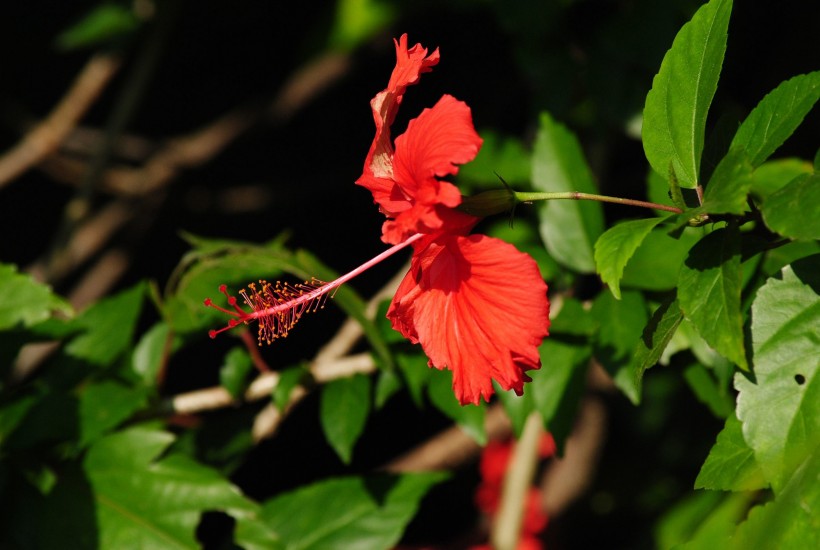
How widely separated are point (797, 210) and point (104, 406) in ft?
3.11

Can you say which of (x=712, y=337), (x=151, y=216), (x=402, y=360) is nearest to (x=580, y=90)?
(x=402, y=360)

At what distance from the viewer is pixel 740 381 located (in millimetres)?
762

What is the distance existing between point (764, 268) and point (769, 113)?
24 cm

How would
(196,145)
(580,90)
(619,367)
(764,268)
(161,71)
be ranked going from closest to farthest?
(764,268) < (619,367) < (580,90) < (196,145) < (161,71)

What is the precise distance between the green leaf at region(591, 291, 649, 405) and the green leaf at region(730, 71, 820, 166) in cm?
35

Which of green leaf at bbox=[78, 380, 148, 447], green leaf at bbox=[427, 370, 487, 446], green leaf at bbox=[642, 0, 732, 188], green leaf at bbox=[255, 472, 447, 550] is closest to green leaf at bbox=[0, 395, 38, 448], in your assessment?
green leaf at bbox=[78, 380, 148, 447]

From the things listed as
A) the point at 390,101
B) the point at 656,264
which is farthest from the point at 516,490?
the point at 390,101

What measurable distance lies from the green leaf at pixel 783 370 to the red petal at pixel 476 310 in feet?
0.58

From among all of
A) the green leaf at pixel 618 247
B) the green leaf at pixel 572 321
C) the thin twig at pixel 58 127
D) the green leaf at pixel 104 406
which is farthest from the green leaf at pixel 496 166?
the thin twig at pixel 58 127

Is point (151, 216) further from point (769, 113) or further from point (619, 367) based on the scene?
point (769, 113)

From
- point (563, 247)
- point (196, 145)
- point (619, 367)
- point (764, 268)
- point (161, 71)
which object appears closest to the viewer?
point (764, 268)

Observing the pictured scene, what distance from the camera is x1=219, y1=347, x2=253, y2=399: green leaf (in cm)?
131

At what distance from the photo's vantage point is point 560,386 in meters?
1.16

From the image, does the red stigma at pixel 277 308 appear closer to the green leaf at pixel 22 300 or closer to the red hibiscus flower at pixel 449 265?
the red hibiscus flower at pixel 449 265
